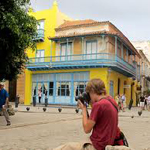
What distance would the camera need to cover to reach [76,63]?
28469mm

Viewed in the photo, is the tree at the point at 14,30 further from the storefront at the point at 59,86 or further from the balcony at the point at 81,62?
the storefront at the point at 59,86

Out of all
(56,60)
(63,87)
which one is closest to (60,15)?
(56,60)

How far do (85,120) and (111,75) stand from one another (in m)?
26.3

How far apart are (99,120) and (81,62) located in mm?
25170

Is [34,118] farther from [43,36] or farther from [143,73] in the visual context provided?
[143,73]

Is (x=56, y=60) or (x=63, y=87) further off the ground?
(x=56, y=60)

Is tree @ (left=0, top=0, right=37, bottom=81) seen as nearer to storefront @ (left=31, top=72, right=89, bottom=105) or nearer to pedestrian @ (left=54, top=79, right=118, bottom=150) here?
pedestrian @ (left=54, top=79, right=118, bottom=150)

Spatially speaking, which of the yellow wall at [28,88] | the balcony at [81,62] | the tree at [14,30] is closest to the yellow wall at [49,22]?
the balcony at [81,62]

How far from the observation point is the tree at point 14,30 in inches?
400

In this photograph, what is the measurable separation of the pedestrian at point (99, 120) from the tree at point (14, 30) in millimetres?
7474

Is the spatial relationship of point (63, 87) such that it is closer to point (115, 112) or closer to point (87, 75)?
point (87, 75)

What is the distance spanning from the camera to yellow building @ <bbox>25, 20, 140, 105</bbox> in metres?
28.0

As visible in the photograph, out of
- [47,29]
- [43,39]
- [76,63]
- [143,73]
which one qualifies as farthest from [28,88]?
[143,73]

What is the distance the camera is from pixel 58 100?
30.1 meters
